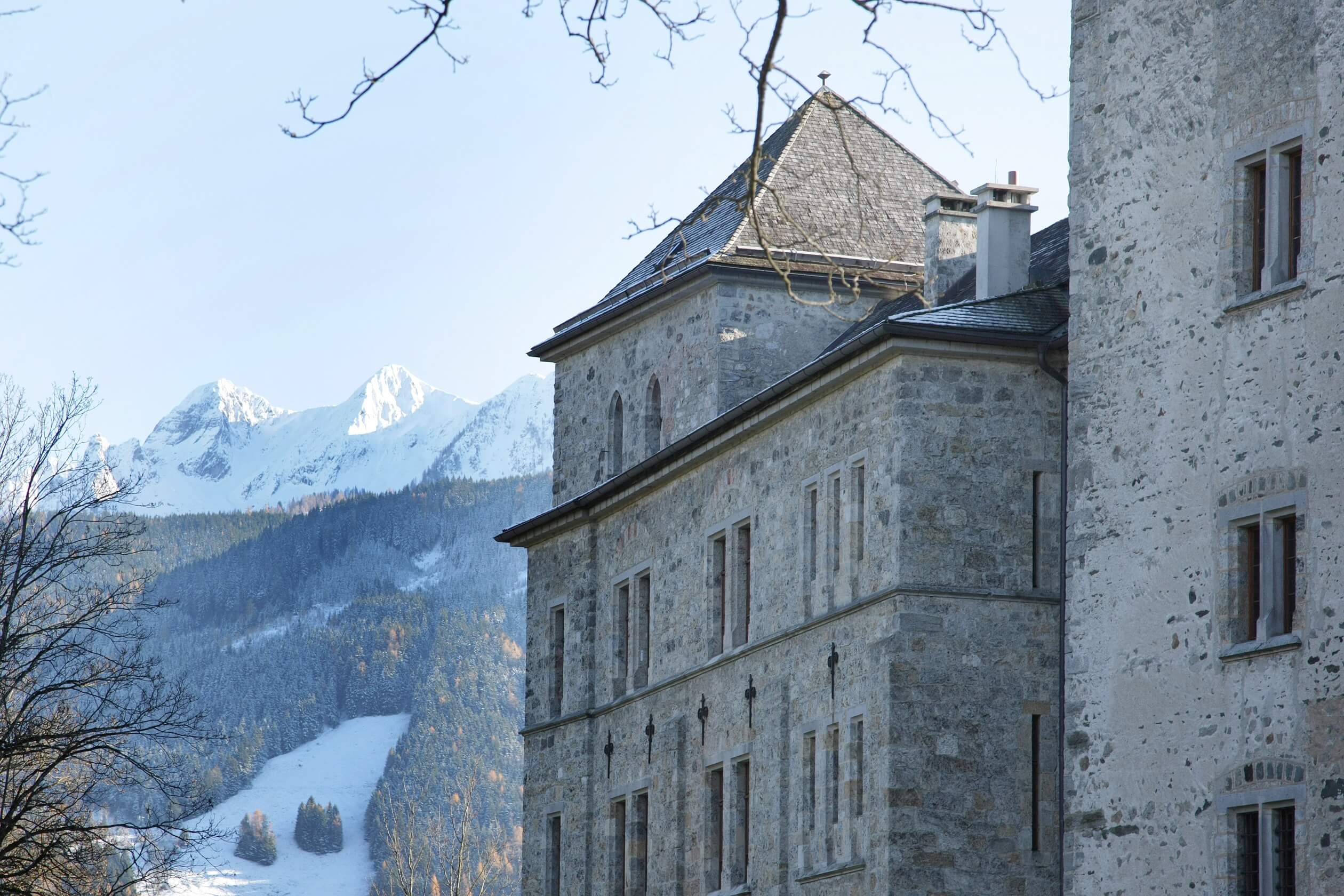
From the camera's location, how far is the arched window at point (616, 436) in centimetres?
4181

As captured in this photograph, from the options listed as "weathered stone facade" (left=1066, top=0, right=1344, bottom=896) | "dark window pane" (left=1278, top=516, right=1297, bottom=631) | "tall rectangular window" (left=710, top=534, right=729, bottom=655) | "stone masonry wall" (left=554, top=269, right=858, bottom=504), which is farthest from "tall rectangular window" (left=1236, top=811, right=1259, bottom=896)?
"stone masonry wall" (left=554, top=269, right=858, bottom=504)

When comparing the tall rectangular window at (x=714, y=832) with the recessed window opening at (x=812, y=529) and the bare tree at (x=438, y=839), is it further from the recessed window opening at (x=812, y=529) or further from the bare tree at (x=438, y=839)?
the bare tree at (x=438, y=839)

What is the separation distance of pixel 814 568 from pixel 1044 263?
5702 mm

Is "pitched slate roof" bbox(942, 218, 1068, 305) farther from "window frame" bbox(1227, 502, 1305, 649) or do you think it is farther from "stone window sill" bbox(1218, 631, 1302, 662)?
Answer: "stone window sill" bbox(1218, 631, 1302, 662)

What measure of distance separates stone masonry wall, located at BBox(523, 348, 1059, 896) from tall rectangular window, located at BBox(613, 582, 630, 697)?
11.5ft

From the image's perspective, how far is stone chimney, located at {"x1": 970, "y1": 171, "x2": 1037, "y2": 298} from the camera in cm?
3167

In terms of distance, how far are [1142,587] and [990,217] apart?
9.12 meters

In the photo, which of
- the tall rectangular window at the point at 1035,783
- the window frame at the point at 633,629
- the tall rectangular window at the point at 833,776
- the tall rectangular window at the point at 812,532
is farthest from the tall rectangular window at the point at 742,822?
the tall rectangular window at the point at 1035,783

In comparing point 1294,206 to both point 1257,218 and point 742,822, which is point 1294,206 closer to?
point 1257,218

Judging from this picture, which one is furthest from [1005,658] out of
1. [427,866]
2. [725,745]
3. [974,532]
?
[427,866]

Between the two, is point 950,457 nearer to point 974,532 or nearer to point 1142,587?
point 974,532

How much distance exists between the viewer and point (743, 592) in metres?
32.7

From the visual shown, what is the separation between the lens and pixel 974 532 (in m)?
28.2

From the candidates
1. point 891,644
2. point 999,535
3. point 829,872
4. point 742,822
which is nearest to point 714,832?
point 742,822
